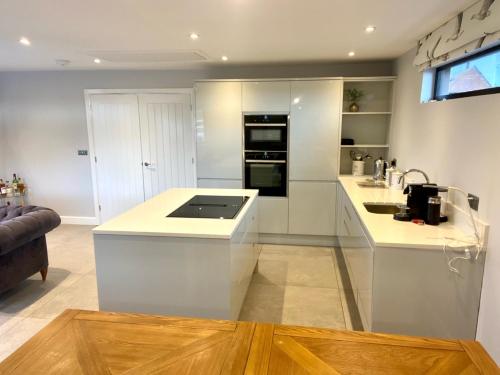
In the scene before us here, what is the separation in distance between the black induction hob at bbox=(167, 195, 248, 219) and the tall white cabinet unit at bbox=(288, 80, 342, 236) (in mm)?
1448

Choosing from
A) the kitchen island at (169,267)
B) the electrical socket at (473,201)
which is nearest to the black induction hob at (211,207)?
the kitchen island at (169,267)

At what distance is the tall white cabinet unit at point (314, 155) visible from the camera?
13.4 ft

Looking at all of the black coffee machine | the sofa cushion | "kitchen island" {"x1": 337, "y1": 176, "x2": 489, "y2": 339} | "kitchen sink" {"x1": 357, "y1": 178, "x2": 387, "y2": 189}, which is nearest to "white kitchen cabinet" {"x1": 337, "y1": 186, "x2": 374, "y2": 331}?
"kitchen island" {"x1": 337, "y1": 176, "x2": 489, "y2": 339}

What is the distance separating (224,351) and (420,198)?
6.08 ft

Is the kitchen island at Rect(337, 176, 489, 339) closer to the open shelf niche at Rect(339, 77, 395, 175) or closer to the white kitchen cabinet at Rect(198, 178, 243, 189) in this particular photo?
the open shelf niche at Rect(339, 77, 395, 175)

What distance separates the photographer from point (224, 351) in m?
1.06

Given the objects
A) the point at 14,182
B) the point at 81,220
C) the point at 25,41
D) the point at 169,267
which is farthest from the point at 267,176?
the point at 14,182

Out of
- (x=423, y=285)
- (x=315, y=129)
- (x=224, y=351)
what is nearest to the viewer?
(x=224, y=351)

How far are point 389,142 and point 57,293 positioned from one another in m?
4.05

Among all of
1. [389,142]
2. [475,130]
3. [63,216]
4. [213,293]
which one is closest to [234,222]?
[213,293]

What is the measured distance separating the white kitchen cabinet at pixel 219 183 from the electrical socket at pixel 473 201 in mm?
2751

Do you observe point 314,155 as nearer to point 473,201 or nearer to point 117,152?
point 473,201

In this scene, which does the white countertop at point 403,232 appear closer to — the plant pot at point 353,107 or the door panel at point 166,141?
the plant pot at point 353,107

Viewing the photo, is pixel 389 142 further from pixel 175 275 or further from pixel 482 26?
pixel 175 275
